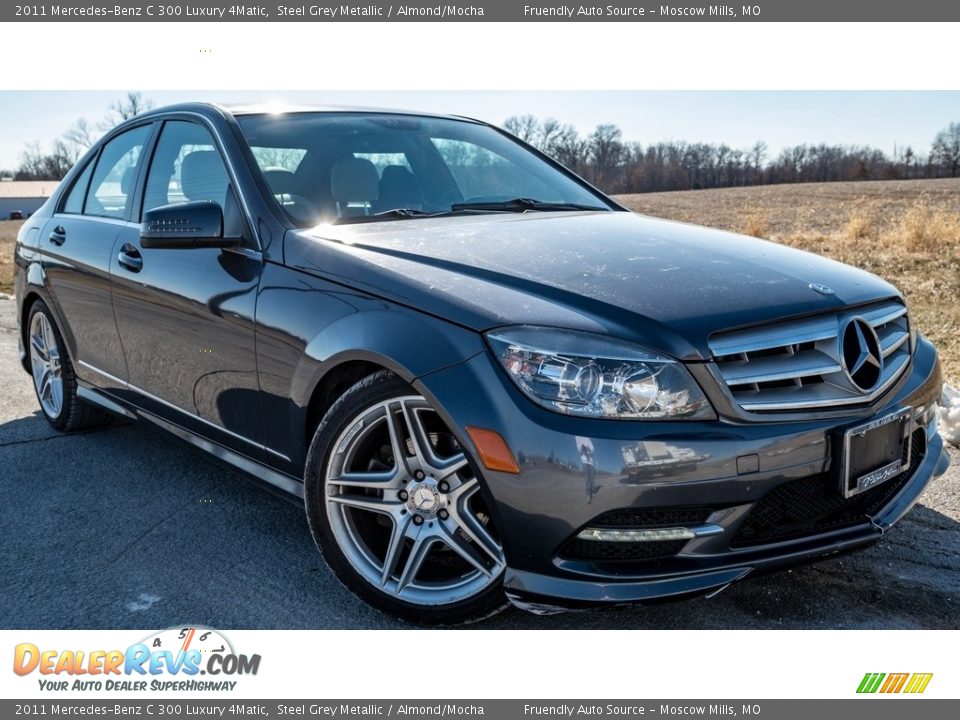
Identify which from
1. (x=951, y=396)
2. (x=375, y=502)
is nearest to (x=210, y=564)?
(x=375, y=502)

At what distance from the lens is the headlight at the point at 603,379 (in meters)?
2.37

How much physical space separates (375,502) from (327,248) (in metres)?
0.85

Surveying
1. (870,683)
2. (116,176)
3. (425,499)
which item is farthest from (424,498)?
(116,176)

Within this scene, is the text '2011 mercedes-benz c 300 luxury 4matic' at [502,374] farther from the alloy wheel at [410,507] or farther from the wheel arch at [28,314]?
the wheel arch at [28,314]

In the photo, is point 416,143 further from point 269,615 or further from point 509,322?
point 269,615

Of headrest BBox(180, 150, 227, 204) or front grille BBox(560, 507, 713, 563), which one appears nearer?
front grille BBox(560, 507, 713, 563)

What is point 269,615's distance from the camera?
2930 millimetres

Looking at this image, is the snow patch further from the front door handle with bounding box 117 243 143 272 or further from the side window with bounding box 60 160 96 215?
the side window with bounding box 60 160 96 215

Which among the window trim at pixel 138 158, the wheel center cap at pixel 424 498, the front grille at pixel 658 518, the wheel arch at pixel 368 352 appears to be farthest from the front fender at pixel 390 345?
the window trim at pixel 138 158

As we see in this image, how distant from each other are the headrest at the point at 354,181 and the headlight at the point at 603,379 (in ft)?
4.66

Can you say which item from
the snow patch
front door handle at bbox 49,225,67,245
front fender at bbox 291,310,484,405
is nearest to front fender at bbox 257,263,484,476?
front fender at bbox 291,310,484,405

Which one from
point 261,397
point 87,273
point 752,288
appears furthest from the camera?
point 87,273

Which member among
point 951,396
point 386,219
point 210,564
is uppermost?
point 386,219

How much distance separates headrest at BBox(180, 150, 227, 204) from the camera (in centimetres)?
361
